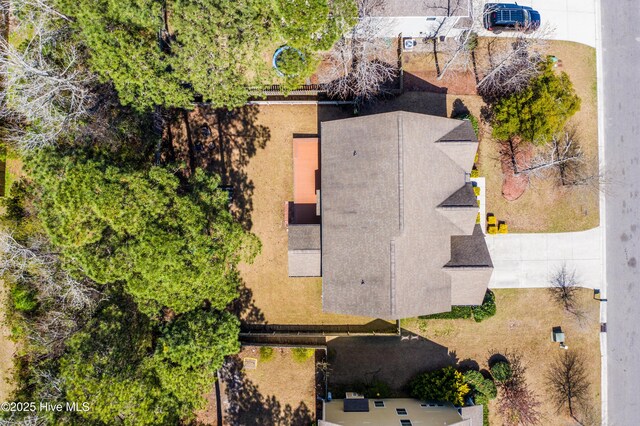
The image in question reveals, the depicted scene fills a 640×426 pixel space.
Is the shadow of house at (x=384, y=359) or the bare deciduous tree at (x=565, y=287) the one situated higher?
the bare deciduous tree at (x=565, y=287)

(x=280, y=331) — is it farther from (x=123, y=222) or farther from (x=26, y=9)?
(x=26, y=9)

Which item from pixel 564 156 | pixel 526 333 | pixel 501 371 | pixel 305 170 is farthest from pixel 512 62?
pixel 501 371

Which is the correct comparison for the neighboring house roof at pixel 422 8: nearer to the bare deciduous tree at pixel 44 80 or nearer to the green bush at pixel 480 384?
the bare deciduous tree at pixel 44 80

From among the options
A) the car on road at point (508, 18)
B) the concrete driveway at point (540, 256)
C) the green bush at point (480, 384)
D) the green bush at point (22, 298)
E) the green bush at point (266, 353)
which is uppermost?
the car on road at point (508, 18)

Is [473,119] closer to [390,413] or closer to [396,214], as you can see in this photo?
[396,214]

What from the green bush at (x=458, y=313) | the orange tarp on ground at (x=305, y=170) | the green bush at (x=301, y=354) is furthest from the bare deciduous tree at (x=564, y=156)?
the green bush at (x=301, y=354)

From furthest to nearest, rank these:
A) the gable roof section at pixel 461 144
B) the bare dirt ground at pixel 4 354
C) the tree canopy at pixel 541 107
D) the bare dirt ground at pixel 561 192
Result: the bare dirt ground at pixel 561 192
the bare dirt ground at pixel 4 354
the tree canopy at pixel 541 107
the gable roof section at pixel 461 144
